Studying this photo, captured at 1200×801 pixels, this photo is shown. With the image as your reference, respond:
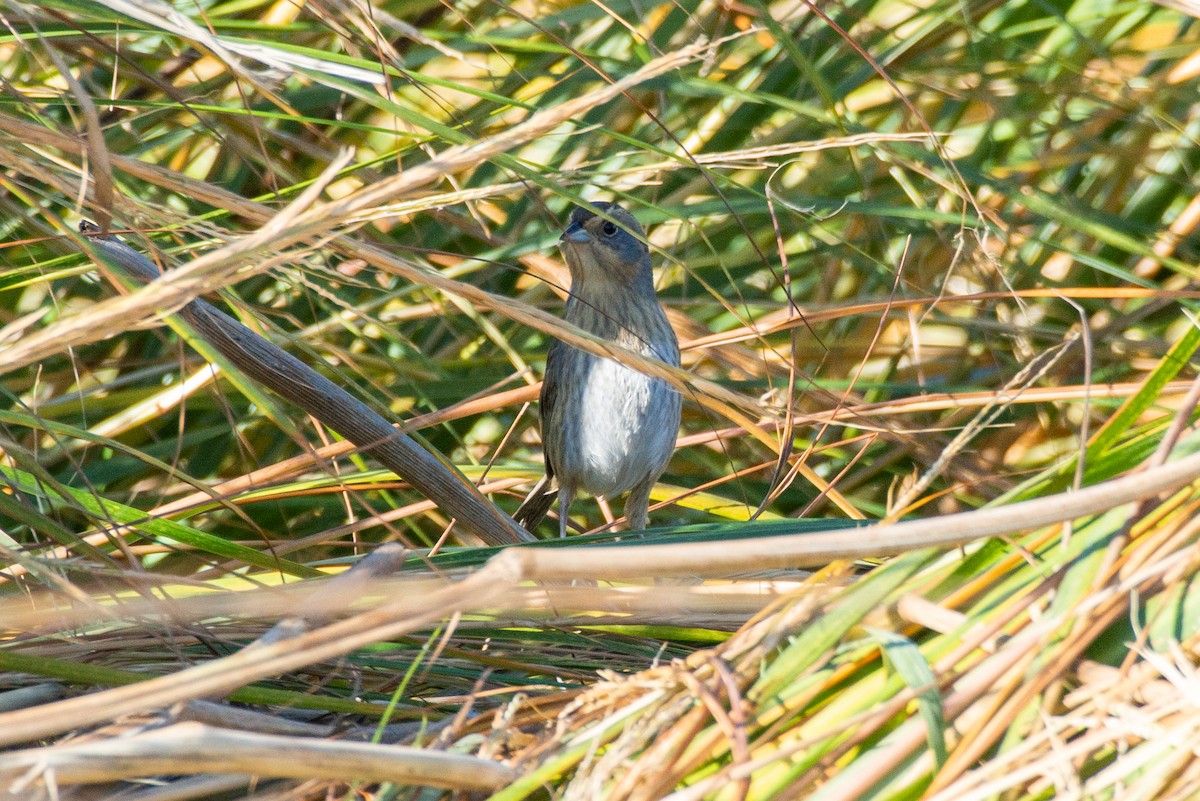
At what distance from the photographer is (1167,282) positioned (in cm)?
343

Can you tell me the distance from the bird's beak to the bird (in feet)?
0.04

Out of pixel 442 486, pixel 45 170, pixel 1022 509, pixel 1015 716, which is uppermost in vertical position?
pixel 45 170

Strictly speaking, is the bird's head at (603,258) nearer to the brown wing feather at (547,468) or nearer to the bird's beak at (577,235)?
the bird's beak at (577,235)

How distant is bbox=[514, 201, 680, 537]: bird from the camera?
329 cm

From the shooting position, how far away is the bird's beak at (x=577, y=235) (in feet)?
10.3

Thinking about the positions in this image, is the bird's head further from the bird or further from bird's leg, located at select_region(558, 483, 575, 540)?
bird's leg, located at select_region(558, 483, 575, 540)

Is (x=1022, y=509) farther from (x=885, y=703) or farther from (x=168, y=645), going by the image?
(x=168, y=645)

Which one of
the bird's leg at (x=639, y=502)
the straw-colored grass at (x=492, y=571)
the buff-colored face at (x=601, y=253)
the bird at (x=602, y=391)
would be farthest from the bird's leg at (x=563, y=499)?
the buff-colored face at (x=601, y=253)

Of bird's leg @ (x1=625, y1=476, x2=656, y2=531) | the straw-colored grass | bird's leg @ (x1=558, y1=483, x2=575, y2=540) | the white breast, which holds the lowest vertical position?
bird's leg @ (x1=558, y1=483, x2=575, y2=540)

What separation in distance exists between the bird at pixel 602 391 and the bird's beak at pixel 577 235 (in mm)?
12

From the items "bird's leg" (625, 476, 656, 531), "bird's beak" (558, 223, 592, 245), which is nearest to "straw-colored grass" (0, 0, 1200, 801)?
"bird's beak" (558, 223, 592, 245)

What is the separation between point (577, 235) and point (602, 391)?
45 cm

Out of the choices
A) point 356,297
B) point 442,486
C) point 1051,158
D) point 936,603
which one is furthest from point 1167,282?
point 936,603

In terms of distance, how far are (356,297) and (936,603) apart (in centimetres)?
204
